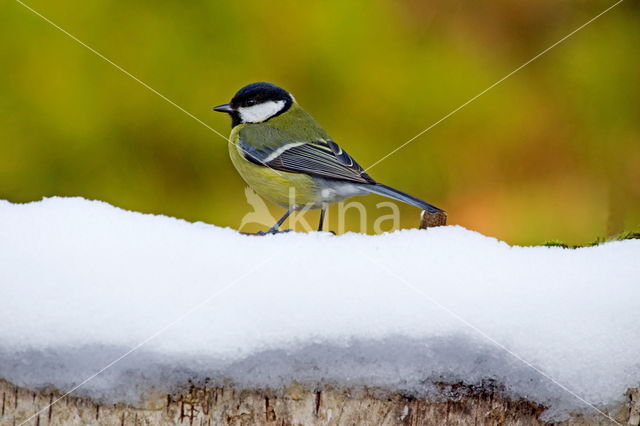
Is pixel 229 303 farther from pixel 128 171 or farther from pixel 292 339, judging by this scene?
pixel 128 171

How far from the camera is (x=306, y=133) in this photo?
231 cm

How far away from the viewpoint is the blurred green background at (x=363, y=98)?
238 cm

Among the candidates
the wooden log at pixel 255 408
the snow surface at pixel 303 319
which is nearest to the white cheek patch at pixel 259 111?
the snow surface at pixel 303 319

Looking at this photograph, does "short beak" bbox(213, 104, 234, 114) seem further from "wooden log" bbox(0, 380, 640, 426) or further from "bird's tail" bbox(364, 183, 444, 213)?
"wooden log" bbox(0, 380, 640, 426)

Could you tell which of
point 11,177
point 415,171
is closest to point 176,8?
point 11,177

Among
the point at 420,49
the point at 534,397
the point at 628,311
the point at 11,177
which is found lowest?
the point at 534,397

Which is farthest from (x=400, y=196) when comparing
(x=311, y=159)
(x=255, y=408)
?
(x=255, y=408)

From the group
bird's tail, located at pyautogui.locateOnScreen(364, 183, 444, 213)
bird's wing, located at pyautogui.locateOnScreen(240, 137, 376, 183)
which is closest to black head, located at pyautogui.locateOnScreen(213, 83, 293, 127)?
bird's wing, located at pyautogui.locateOnScreen(240, 137, 376, 183)

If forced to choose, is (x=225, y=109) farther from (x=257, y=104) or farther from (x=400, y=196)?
(x=400, y=196)

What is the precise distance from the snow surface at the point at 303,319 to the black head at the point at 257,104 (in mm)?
1017

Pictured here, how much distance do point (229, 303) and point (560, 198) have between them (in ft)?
5.82

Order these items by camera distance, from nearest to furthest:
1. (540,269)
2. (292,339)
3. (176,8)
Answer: (292,339) < (540,269) < (176,8)

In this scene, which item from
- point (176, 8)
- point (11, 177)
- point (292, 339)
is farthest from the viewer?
point (176, 8)

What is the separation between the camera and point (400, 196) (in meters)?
1.98
